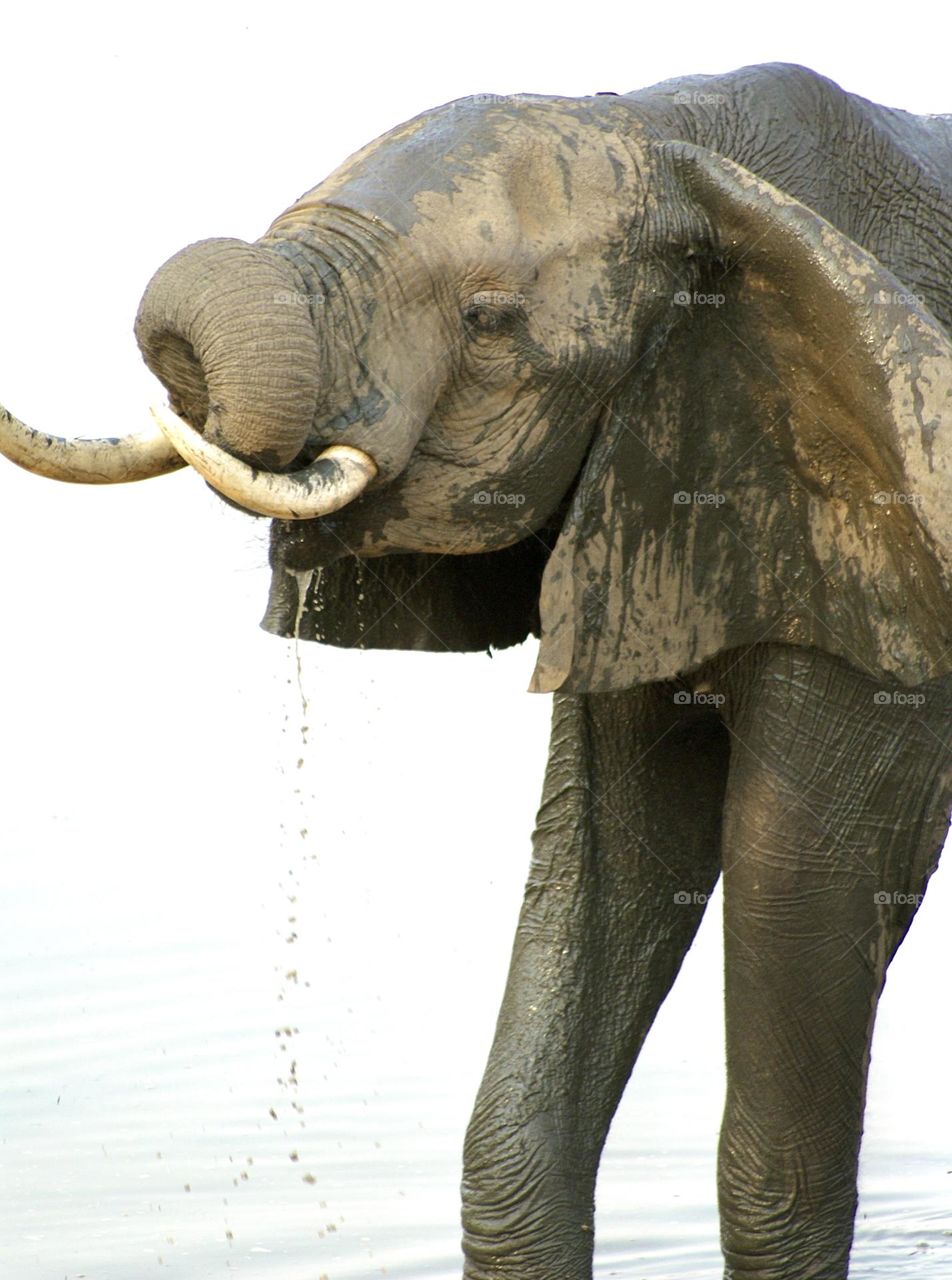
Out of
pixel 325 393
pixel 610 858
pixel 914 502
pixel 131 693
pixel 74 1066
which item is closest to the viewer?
pixel 325 393

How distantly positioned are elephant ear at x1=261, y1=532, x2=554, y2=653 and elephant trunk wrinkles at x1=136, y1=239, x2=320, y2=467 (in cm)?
49

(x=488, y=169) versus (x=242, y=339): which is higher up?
(x=488, y=169)

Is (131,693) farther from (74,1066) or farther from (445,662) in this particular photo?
(74,1066)

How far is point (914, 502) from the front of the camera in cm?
429

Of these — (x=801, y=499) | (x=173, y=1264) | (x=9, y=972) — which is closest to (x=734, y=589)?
(x=801, y=499)

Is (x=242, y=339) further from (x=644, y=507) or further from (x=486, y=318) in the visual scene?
(x=644, y=507)

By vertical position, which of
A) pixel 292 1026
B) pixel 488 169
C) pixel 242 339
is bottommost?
pixel 292 1026

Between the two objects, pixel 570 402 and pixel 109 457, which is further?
pixel 570 402

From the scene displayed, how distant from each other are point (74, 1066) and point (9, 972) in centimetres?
88

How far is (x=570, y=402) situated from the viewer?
423 cm

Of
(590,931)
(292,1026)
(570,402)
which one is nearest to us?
(570,402)

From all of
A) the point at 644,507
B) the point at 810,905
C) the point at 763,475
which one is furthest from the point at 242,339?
the point at 810,905

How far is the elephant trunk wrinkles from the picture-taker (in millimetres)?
3854

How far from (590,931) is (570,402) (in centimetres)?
Answer: 100
